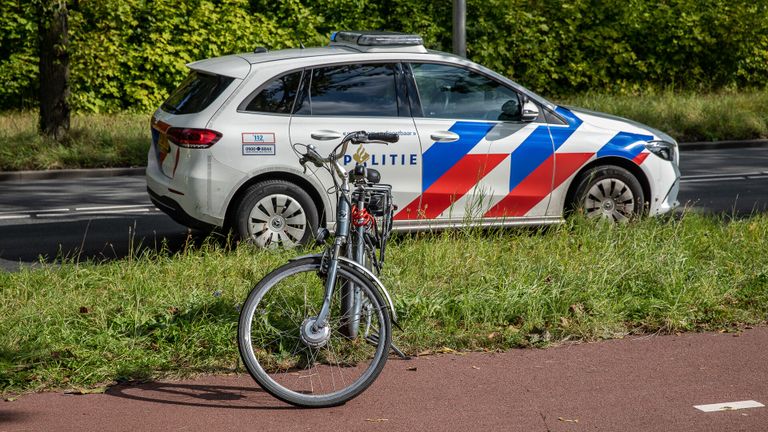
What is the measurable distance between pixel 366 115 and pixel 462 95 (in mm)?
821

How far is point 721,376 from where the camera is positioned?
573 cm

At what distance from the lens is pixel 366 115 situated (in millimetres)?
8883

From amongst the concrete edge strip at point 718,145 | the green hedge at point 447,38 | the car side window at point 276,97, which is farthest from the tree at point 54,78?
the concrete edge strip at point 718,145

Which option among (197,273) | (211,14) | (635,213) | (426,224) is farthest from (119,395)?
(211,14)

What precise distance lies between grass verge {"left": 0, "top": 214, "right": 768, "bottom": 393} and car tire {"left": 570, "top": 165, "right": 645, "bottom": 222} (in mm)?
1146

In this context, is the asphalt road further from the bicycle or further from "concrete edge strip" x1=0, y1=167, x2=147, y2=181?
the bicycle

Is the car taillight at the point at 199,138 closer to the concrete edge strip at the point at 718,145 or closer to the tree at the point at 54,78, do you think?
the tree at the point at 54,78

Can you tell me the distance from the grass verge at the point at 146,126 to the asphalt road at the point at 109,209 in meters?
0.60

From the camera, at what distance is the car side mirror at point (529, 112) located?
8961 mm

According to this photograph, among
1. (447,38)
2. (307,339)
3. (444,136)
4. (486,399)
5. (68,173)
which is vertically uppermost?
(447,38)

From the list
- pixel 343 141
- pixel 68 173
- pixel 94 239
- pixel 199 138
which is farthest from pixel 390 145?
pixel 68 173

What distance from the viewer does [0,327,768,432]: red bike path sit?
506 cm

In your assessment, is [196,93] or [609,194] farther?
[609,194]

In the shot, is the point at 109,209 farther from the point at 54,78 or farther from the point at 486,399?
the point at 486,399
